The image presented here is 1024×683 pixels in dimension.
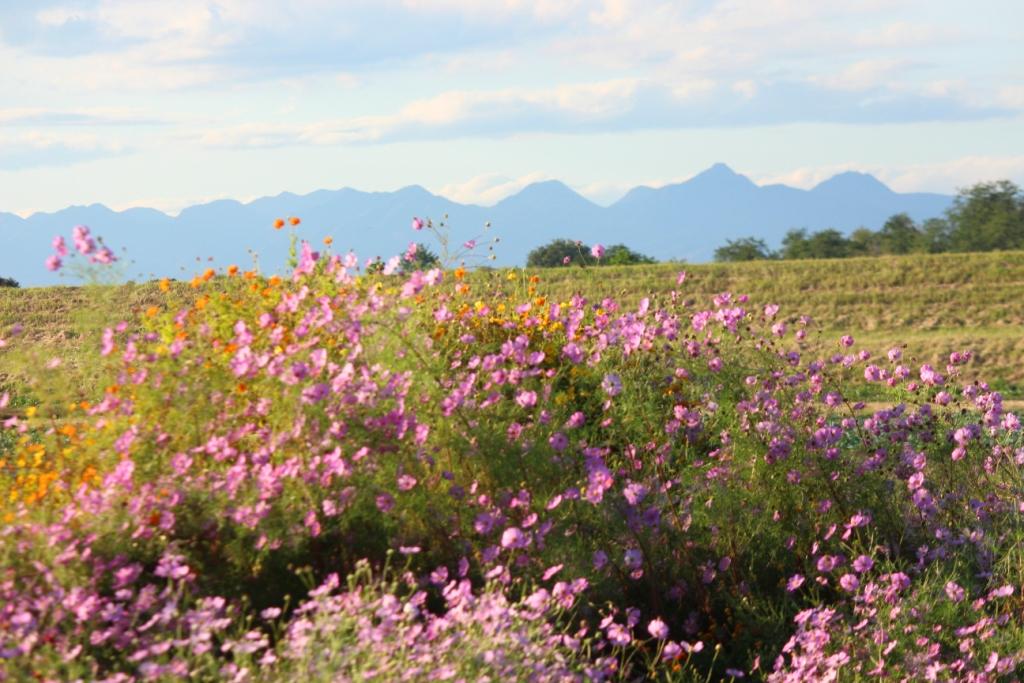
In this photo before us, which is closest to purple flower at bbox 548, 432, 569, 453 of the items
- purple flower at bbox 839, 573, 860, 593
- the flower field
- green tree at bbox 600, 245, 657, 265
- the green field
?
the flower field

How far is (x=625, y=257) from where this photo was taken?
85.7ft

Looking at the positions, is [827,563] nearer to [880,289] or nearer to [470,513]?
[470,513]

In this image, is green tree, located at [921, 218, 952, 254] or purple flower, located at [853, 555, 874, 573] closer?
purple flower, located at [853, 555, 874, 573]

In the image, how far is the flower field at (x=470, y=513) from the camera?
3.46 meters

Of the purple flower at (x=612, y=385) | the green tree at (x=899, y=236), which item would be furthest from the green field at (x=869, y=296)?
the purple flower at (x=612, y=385)

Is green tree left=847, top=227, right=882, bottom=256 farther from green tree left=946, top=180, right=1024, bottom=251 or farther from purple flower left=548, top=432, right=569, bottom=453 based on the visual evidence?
Result: purple flower left=548, top=432, right=569, bottom=453

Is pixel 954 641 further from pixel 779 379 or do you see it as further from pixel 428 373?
pixel 428 373

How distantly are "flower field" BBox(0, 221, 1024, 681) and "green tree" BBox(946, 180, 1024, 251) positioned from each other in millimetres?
26481

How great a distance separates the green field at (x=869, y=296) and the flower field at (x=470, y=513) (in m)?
12.2

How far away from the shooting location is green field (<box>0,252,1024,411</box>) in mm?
18672

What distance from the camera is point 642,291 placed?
22328 mm

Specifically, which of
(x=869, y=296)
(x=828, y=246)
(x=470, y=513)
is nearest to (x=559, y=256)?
(x=869, y=296)

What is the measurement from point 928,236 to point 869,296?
884 cm

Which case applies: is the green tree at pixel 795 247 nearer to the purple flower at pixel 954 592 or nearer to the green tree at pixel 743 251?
the green tree at pixel 743 251
